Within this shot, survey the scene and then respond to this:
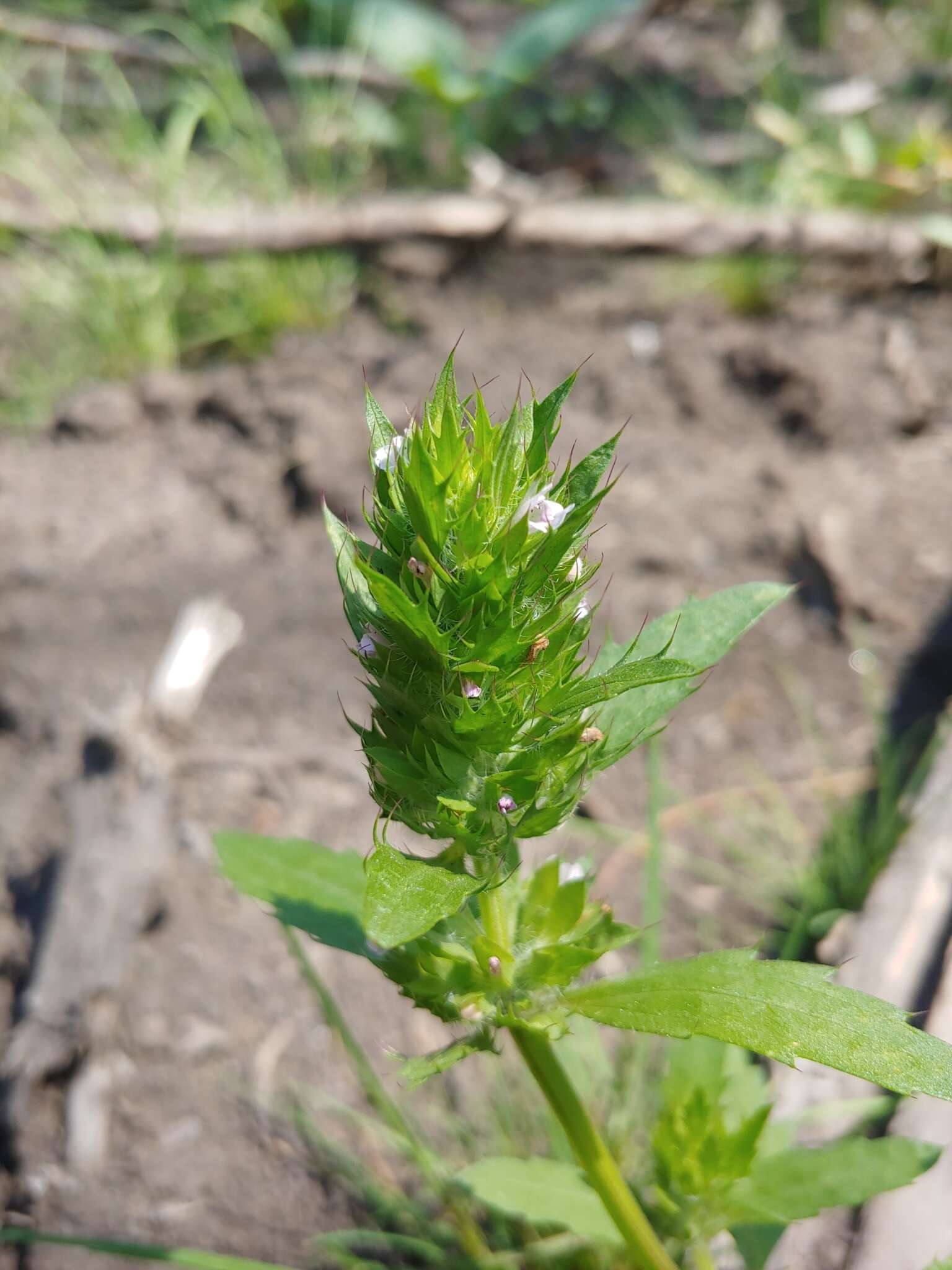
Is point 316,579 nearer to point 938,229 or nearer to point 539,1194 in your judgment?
point 539,1194

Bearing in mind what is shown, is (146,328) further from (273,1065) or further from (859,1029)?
(859,1029)

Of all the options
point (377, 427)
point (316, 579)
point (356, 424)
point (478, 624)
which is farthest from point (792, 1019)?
point (356, 424)

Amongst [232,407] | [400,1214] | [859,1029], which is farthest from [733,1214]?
[232,407]

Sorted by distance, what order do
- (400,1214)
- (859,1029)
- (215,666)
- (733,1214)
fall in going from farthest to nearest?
(215,666)
(400,1214)
(733,1214)
(859,1029)

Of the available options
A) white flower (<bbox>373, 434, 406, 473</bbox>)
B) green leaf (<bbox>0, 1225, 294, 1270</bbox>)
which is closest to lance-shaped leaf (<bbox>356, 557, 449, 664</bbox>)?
white flower (<bbox>373, 434, 406, 473</bbox>)

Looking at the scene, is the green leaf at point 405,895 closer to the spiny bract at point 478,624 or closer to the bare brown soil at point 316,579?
the spiny bract at point 478,624

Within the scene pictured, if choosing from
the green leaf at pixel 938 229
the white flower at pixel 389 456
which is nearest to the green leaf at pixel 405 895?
the white flower at pixel 389 456

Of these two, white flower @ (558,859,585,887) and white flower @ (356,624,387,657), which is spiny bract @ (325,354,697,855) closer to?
white flower @ (356,624,387,657)
